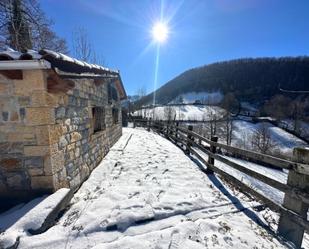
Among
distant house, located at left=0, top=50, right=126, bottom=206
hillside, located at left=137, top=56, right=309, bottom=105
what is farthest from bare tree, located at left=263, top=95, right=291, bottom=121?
distant house, located at left=0, top=50, right=126, bottom=206

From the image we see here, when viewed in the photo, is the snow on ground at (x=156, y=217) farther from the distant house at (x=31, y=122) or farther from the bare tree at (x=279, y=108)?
the bare tree at (x=279, y=108)

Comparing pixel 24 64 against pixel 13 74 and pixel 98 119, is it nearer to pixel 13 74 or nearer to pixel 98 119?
pixel 13 74

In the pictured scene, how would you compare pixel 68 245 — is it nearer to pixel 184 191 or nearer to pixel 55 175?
pixel 55 175

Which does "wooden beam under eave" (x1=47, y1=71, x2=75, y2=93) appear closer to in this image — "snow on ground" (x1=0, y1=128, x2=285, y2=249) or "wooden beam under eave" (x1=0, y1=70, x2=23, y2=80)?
"wooden beam under eave" (x1=0, y1=70, x2=23, y2=80)

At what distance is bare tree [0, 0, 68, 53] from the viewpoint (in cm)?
905

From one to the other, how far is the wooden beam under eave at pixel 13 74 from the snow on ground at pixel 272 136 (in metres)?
33.0

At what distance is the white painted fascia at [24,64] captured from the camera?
263 cm

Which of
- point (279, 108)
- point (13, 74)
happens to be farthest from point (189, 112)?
point (13, 74)

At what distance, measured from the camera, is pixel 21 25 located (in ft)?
30.8

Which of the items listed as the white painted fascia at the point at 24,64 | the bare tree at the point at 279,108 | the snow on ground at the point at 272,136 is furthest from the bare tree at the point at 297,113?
the white painted fascia at the point at 24,64

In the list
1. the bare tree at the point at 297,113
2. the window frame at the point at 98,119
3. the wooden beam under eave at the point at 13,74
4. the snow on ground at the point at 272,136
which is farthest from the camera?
the bare tree at the point at 297,113

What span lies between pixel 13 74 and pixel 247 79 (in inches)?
3100

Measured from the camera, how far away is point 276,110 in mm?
44906

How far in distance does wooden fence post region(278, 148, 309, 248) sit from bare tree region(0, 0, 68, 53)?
11.0 metres
